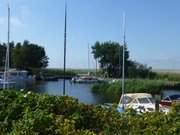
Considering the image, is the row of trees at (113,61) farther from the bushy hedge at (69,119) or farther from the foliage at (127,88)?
the bushy hedge at (69,119)

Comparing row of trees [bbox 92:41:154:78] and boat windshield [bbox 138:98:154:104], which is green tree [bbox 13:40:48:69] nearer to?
row of trees [bbox 92:41:154:78]

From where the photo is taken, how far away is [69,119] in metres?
8.57

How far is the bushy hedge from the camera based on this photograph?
24.2 feet

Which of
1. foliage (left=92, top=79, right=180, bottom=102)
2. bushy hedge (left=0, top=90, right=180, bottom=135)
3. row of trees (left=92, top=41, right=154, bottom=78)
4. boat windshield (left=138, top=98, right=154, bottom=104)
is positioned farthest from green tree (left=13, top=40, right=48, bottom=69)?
bushy hedge (left=0, top=90, right=180, bottom=135)

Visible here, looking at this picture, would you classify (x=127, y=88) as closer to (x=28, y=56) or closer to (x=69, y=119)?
(x=69, y=119)

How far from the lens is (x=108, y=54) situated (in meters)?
138

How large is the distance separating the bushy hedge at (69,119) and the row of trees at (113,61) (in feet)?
387

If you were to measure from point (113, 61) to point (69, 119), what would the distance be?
420 feet

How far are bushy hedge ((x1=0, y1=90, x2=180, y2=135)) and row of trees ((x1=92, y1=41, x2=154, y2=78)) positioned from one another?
11804 centimetres

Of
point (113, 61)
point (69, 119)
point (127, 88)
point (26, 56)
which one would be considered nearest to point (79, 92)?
point (127, 88)

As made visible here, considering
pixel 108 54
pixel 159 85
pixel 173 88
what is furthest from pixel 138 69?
pixel 159 85

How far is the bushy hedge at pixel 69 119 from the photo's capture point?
7.38m

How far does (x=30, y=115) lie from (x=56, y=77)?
500 feet

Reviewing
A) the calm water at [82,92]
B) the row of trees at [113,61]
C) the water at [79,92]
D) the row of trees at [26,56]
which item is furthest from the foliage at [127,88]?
the row of trees at [26,56]
